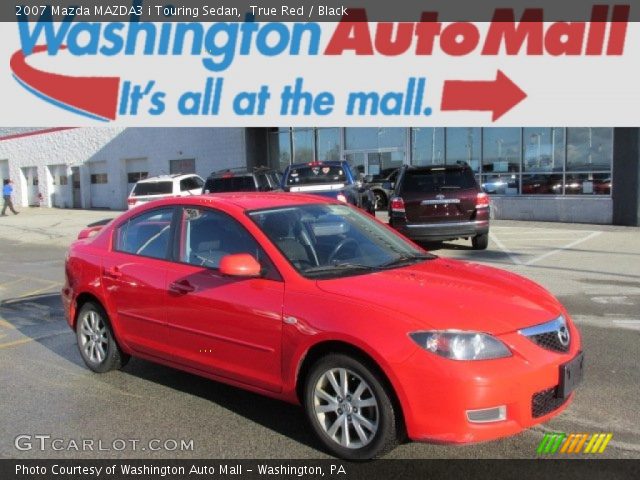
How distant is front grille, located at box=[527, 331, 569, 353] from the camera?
11.8 ft

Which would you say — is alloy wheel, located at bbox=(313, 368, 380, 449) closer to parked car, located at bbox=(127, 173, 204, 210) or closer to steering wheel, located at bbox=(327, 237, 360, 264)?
steering wheel, located at bbox=(327, 237, 360, 264)

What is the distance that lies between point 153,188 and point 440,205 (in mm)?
10307

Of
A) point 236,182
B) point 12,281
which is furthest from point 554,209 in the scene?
point 12,281

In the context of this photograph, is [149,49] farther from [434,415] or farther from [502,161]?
[434,415]

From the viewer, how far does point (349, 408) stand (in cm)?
369

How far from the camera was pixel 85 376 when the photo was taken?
18.0 ft

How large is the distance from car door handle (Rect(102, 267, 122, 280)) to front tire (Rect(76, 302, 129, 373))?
372mm

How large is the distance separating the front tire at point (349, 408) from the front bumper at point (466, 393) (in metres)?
0.16

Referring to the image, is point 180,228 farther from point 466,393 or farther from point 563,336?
point 563,336

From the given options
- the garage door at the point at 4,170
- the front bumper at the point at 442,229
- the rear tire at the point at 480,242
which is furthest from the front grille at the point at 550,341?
the garage door at the point at 4,170

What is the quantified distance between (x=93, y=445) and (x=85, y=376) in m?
1.54

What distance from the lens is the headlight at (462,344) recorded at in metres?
3.38

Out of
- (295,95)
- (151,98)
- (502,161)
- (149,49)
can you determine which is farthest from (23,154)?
(502,161)

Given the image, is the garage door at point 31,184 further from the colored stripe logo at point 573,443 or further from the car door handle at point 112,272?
the colored stripe logo at point 573,443
